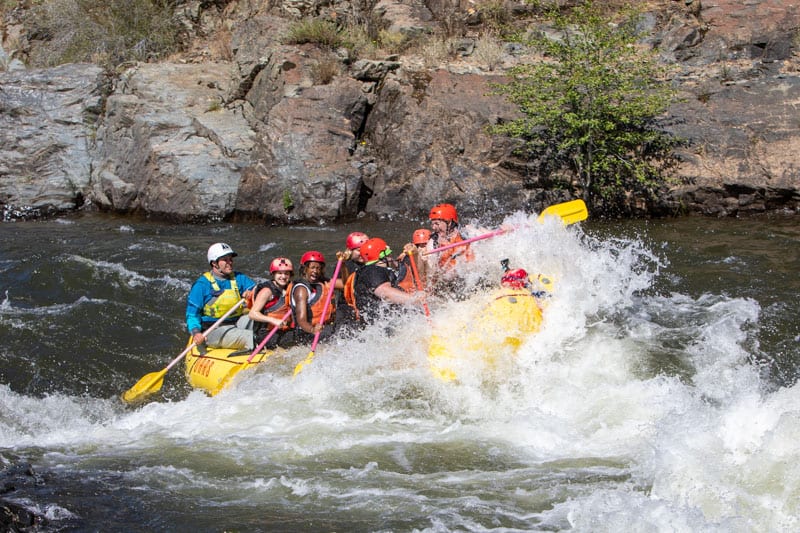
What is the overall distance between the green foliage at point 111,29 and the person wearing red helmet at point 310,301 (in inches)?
459

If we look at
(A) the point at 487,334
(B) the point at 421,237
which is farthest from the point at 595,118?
(A) the point at 487,334

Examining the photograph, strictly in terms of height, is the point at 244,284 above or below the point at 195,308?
above

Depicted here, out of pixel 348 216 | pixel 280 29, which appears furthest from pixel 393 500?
pixel 280 29

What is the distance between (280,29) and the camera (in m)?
16.2

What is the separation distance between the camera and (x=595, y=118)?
12359 millimetres

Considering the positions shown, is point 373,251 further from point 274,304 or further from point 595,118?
point 595,118

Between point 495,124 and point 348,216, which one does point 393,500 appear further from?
point 495,124

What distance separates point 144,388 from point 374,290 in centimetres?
221

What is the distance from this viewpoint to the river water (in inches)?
183

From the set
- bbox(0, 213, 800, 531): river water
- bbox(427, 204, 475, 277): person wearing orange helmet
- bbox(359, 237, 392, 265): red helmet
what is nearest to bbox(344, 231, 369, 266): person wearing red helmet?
bbox(359, 237, 392, 265): red helmet

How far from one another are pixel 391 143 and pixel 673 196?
463 cm

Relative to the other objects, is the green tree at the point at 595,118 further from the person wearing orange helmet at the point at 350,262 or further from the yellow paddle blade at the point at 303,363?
the yellow paddle blade at the point at 303,363

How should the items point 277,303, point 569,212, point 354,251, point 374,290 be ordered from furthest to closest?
point 569,212 < point 354,251 < point 277,303 < point 374,290

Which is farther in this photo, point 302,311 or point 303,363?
point 302,311
